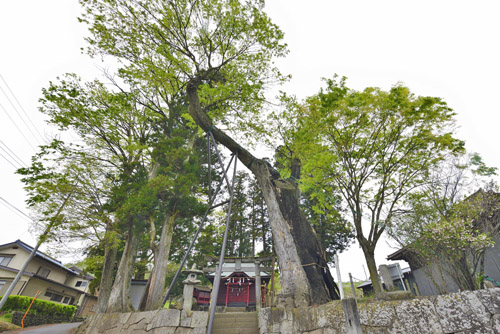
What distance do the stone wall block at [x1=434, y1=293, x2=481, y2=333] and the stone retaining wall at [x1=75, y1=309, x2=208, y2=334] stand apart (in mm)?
5107

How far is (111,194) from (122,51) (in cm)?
589

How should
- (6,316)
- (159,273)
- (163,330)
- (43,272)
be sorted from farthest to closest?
1. (43,272)
2. (6,316)
3. (159,273)
4. (163,330)

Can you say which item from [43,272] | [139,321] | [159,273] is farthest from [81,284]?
[139,321]

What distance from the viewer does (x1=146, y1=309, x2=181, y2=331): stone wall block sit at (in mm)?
5383

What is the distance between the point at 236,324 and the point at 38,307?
13.9 meters

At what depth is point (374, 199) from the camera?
23.0 ft

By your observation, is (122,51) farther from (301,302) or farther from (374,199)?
(374,199)

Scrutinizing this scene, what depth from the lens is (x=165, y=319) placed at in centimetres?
545

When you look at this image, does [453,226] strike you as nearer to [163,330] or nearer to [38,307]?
[163,330]

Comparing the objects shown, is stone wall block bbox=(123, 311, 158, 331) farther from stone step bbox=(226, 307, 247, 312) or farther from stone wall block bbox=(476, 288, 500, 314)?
stone step bbox=(226, 307, 247, 312)

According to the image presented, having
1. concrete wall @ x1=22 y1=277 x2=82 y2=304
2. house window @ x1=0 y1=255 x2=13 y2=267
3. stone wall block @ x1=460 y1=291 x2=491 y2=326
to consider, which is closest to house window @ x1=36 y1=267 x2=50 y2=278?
concrete wall @ x1=22 y1=277 x2=82 y2=304

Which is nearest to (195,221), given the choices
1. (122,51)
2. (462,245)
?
(122,51)

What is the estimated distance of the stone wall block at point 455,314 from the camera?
2.54 metres

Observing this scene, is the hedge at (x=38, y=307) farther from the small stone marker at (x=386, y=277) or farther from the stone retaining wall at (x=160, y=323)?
the small stone marker at (x=386, y=277)
